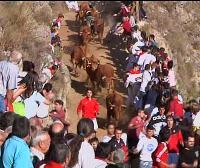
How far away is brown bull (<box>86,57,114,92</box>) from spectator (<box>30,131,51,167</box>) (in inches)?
415

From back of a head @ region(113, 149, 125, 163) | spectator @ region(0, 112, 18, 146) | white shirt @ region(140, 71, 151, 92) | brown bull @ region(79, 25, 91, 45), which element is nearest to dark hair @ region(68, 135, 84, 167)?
back of a head @ region(113, 149, 125, 163)

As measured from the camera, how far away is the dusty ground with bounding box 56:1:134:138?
16297 mm

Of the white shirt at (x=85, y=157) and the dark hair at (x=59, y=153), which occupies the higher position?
the dark hair at (x=59, y=153)

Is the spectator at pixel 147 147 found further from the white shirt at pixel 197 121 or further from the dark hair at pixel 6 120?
the dark hair at pixel 6 120

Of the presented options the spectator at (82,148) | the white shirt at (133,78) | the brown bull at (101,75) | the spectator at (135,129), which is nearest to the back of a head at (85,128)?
the spectator at (82,148)

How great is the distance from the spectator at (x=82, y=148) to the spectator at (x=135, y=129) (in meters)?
3.36

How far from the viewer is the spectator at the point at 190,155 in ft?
31.6

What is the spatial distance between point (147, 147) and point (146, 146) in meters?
0.03

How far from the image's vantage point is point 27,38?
1577 cm

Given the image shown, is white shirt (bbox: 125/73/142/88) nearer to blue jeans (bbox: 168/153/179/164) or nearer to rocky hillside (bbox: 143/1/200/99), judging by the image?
blue jeans (bbox: 168/153/179/164)

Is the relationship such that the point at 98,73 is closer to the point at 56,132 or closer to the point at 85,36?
the point at 85,36

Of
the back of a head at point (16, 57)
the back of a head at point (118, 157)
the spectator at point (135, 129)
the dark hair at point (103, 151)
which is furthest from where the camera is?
the spectator at point (135, 129)

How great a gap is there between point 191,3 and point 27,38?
1631cm

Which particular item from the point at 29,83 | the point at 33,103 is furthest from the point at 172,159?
the point at 29,83
